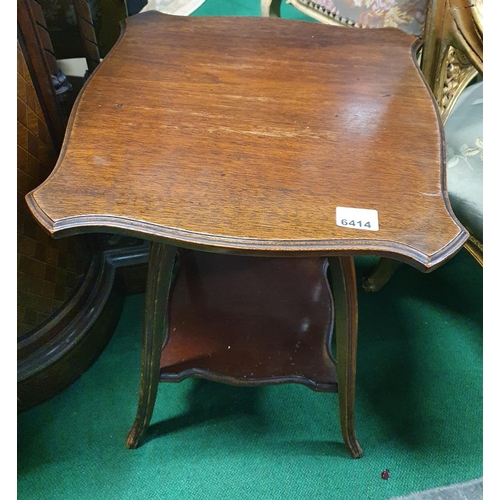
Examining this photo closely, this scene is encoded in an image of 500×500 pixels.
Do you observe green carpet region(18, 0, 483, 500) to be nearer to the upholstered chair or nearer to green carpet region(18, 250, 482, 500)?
green carpet region(18, 250, 482, 500)

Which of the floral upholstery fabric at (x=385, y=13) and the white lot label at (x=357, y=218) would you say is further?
the floral upholstery fabric at (x=385, y=13)

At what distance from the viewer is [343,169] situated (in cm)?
58

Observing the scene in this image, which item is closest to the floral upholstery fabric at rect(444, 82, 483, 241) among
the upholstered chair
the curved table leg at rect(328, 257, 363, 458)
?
the upholstered chair

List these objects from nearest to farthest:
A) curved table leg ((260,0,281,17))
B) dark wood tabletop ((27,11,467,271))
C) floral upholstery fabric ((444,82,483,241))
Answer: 1. dark wood tabletop ((27,11,467,271))
2. floral upholstery fabric ((444,82,483,241))
3. curved table leg ((260,0,281,17))

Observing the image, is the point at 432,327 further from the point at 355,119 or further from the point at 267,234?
the point at 267,234

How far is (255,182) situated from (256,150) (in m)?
0.06

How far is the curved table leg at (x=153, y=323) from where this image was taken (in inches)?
26.3

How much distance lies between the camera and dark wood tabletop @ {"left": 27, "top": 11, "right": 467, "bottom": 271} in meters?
0.51

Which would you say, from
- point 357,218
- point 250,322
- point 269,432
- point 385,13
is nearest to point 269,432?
point 269,432

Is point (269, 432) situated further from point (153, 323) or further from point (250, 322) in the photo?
point (153, 323)

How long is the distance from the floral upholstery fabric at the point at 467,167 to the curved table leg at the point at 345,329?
0.28 m

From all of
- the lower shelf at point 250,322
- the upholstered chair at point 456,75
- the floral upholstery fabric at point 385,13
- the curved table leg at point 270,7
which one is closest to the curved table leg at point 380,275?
the upholstered chair at point 456,75

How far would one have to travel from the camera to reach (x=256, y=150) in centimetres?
60

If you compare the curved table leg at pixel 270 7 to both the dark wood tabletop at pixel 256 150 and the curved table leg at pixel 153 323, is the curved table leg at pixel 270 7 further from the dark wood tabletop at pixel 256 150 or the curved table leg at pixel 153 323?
the curved table leg at pixel 153 323
